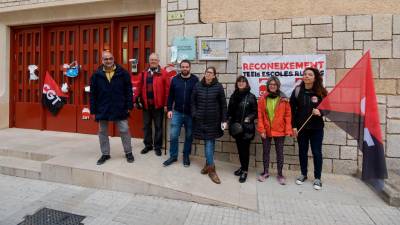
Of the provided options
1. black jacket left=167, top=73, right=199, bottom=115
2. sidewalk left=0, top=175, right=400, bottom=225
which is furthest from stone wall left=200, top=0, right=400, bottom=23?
sidewalk left=0, top=175, right=400, bottom=225

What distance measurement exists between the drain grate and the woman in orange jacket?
2666 millimetres

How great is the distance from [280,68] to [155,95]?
2.13 m

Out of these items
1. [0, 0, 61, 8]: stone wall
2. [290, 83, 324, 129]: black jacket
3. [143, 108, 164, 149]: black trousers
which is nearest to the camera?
[290, 83, 324, 129]: black jacket

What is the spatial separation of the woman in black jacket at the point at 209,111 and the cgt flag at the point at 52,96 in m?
4.01

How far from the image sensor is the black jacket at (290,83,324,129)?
424cm

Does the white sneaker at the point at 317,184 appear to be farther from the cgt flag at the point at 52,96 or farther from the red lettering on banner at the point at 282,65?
the cgt flag at the point at 52,96

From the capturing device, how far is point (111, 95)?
4551 mm

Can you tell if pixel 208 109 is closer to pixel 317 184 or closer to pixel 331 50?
pixel 317 184

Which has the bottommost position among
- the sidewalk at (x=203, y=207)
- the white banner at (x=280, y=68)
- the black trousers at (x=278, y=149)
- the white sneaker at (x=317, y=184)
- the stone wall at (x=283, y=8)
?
the sidewalk at (x=203, y=207)

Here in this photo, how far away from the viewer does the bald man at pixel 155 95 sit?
16.7 ft

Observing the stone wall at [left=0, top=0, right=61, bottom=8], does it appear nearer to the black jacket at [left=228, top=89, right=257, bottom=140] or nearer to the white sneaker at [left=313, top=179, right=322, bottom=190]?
the black jacket at [left=228, top=89, right=257, bottom=140]

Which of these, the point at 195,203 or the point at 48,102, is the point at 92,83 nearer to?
the point at 195,203

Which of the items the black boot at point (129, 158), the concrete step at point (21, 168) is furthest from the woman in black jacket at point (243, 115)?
the concrete step at point (21, 168)

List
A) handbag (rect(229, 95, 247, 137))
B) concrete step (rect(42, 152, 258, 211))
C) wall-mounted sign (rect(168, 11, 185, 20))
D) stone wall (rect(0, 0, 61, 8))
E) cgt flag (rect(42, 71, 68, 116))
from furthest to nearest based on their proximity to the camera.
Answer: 1. cgt flag (rect(42, 71, 68, 116))
2. stone wall (rect(0, 0, 61, 8))
3. wall-mounted sign (rect(168, 11, 185, 20))
4. handbag (rect(229, 95, 247, 137))
5. concrete step (rect(42, 152, 258, 211))
